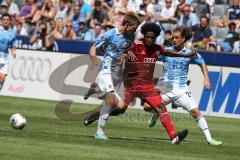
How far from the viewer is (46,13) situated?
1296 inches

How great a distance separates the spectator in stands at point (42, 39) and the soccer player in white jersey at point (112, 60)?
1211cm

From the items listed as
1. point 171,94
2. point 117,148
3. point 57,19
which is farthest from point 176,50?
point 57,19

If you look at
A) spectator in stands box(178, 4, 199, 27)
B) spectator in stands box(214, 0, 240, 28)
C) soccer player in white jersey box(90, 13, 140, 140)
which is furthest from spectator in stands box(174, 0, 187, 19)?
soccer player in white jersey box(90, 13, 140, 140)

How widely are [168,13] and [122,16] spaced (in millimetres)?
1661

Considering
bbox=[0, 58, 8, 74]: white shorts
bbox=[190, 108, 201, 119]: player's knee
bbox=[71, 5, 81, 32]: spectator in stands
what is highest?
bbox=[190, 108, 201, 119]: player's knee

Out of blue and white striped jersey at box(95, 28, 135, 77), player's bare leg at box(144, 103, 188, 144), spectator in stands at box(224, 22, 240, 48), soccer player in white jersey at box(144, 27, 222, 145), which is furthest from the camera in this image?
spectator in stands at box(224, 22, 240, 48)

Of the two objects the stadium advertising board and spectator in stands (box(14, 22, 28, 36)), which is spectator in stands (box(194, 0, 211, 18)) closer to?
the stadium advertising board

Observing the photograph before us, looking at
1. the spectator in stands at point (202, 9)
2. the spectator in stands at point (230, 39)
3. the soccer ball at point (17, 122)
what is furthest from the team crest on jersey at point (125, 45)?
the spectator in stands at point (202, 9)

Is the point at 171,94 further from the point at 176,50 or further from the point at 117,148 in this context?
the point at 117,148

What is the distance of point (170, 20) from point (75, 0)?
497 cm

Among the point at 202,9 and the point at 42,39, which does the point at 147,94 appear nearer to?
the point at 202,9

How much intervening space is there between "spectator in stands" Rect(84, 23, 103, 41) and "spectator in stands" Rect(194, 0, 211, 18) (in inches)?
136

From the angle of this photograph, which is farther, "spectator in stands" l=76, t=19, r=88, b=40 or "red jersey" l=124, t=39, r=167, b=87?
"spectator in stands" l=76, t=19, r=88, b=40

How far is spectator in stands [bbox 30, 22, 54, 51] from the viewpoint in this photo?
2923 cm
